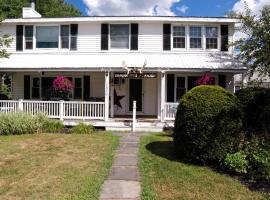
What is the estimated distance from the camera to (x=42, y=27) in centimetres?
1958

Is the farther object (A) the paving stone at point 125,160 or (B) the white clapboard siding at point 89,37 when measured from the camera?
(B) the white clapboard siding at point 89,37

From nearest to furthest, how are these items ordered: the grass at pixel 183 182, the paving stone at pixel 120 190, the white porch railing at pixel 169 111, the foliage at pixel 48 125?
the paving stone at pixel 120 190 → the grass at pixel 183 182 → the foliage at pixel 48 125 → the white porch railing at pixel 169 111

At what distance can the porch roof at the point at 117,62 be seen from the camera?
17.0 meters

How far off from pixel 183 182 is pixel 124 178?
130 centimetres

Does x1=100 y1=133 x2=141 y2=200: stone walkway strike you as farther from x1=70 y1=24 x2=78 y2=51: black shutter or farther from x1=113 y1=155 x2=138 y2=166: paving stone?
x1=70 y1=24 x2=78 y2=51: black shutter

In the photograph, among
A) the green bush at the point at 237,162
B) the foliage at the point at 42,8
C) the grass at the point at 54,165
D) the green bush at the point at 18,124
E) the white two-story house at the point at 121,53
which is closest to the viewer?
the grass at the point at 54,165

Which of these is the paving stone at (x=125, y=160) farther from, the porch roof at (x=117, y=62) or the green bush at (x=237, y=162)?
the porch roof at (x=117, y=62)

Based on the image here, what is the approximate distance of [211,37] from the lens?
18.9 m

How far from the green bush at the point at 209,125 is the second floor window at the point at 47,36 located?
1210 centimetres

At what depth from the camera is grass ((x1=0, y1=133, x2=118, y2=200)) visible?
6781mm

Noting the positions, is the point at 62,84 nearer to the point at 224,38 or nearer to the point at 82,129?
the point at 82,129

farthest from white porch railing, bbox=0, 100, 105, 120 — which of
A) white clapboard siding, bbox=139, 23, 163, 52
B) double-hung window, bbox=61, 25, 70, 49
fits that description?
white clapboard siding, bbox=139, 23, 163, 52

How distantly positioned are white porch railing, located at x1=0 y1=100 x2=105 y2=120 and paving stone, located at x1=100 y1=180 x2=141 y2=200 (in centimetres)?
915

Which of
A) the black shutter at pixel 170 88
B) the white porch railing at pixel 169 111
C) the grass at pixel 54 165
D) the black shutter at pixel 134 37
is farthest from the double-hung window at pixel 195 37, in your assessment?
the grass at pixel 54 165
